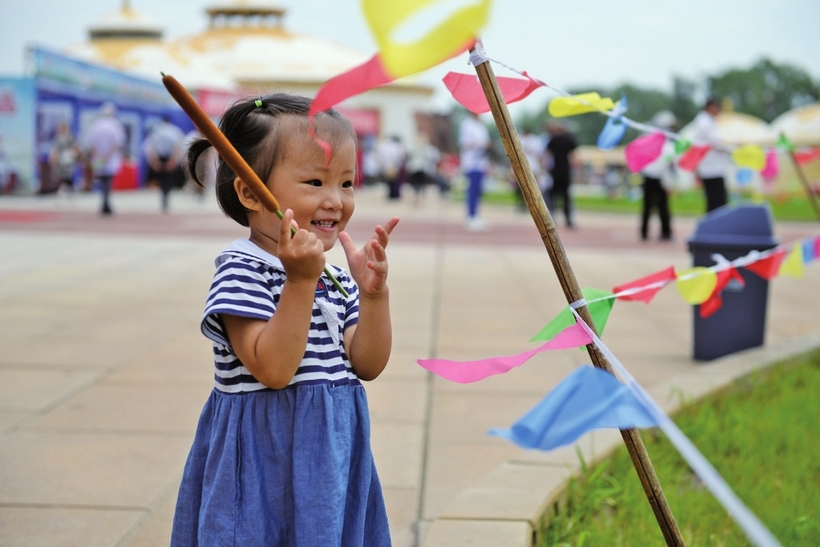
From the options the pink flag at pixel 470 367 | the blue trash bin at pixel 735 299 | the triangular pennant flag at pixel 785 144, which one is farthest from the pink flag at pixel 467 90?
the blue trash bin at pixel 735 299

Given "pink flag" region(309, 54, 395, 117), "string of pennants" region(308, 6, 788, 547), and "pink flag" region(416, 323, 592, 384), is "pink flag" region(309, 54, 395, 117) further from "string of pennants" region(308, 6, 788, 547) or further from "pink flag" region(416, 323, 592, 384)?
"pink flag" region(416, 323, 592, 384)

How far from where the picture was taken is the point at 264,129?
1.89 meters

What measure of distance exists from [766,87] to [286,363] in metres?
99.5

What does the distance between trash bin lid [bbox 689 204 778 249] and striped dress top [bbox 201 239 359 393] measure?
3772 mm

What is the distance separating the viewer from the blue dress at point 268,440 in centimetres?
181

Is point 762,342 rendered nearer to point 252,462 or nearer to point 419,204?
point 252,462

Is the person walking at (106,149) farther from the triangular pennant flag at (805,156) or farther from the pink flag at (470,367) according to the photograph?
the pink flag at (470,367)

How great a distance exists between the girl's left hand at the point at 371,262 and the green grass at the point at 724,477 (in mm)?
1184

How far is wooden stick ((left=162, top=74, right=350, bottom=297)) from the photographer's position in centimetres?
151

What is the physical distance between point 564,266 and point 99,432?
2.55 m

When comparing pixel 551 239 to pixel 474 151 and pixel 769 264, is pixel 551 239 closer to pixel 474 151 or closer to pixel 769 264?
pixel 769 264

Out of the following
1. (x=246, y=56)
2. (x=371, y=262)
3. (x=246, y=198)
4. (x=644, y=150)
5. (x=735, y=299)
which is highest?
(x=246, y=56)

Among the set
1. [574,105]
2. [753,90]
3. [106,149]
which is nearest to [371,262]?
[574,105]

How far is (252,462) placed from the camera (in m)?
1.81
